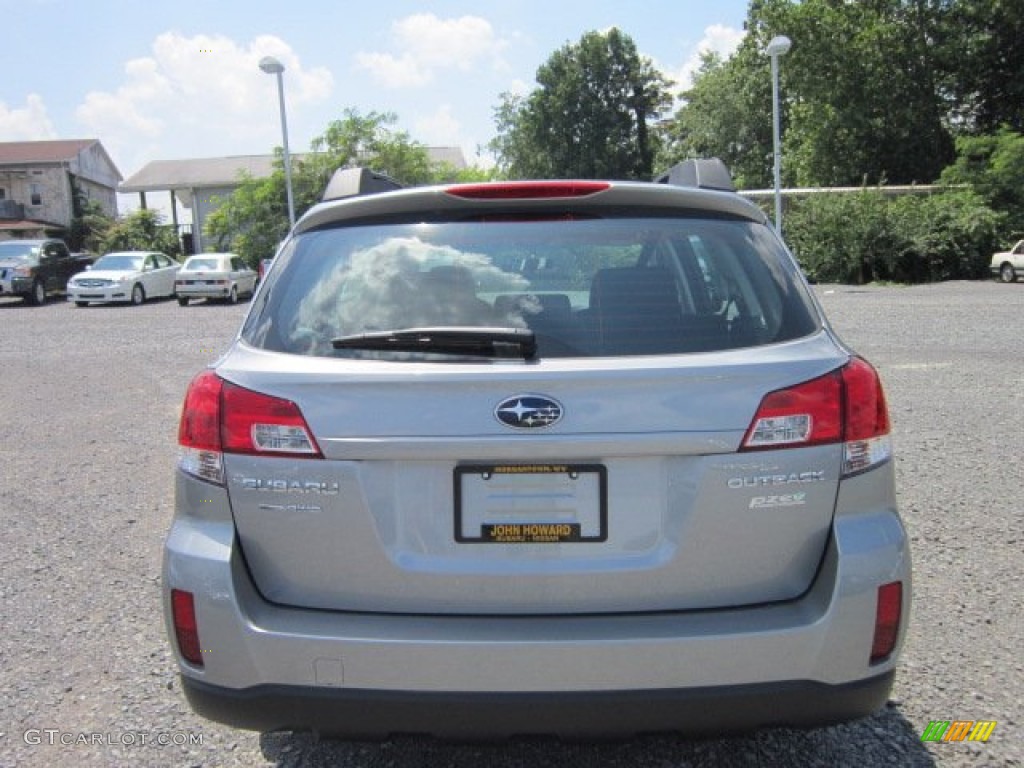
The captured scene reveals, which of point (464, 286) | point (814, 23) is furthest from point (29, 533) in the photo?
point (814, 23)

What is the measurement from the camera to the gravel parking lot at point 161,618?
9.73 ft

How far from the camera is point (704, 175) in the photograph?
3203 millimetres

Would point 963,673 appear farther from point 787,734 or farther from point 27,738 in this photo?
point 27,738

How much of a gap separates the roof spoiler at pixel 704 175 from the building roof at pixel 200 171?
1894 inches

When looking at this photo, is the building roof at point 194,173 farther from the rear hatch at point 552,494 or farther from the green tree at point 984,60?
the rear hatch at point 552,494

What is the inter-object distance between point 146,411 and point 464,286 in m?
8.09

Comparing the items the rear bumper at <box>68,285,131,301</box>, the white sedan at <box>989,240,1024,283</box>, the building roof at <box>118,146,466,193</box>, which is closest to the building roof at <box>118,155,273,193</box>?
the building roof at <box>118,146,466,193</box>

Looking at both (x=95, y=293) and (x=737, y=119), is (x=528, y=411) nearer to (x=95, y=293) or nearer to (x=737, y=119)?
(x=95, y=293)

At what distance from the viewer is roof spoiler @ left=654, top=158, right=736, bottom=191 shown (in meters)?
3.10

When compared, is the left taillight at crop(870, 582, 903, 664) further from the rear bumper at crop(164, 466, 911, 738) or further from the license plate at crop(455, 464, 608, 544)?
the license plate at crop(455, 464, 608, 544)

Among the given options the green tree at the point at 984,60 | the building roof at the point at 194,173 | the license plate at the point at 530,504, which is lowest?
the license plate at the point at 530,504

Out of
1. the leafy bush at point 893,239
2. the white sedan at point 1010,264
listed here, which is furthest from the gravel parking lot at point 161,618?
the leafy bush at point 893,239

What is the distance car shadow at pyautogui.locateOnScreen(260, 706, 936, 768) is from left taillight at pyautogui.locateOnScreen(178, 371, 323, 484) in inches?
45.4

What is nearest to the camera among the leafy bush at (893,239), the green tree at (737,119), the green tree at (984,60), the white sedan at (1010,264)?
the white sedan at (1010,264)
